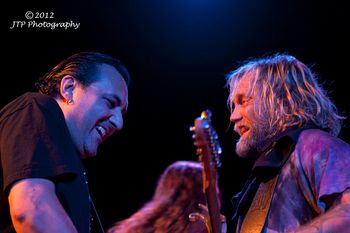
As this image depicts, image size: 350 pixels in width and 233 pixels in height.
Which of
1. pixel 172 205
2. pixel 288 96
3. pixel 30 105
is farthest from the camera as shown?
pixel 172 205

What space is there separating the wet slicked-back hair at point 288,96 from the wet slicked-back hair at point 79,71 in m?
1.07

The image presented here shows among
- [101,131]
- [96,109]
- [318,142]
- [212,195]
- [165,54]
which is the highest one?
[165,54]

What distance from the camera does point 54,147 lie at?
198 centimetres

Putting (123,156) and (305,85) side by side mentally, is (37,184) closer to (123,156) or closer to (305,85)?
(305,85)

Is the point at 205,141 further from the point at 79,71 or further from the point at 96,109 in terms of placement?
the point at 79,71

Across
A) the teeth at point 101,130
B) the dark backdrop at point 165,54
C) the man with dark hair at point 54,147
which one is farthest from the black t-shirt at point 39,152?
the dark backdrop at point 165,54

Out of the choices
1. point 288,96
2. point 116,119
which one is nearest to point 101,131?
point 116,119

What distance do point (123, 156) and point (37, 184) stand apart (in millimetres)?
5458

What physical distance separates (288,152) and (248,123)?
0.58 metres

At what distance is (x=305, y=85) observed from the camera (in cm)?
344

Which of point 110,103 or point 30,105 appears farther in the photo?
point 110,103

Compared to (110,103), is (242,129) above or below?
below

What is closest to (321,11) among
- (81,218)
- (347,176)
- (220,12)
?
(220,12)

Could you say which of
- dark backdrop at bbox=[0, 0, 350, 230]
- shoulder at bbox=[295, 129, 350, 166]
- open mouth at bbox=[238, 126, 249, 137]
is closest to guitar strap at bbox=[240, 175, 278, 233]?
shoulder at bbox=[295, 129, 350, 166]
